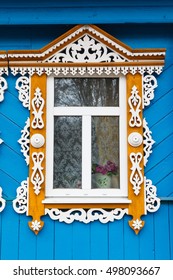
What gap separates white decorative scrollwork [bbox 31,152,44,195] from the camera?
3859mm

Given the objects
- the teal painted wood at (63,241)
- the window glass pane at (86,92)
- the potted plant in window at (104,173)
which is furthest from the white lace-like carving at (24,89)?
the teal painted wood at (63,241)

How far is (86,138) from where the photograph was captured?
3.99 m

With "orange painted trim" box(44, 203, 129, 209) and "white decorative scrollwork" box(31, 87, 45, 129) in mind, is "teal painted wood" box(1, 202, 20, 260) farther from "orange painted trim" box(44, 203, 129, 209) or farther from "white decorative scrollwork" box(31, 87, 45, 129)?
"white decorative scrollwork" box(31, 87, 45, 129)

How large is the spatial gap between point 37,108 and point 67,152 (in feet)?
1.44

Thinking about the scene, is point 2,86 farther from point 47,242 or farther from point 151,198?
point 151,198

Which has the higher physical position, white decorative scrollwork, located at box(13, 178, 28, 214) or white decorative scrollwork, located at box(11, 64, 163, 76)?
white decorative scrollwork, located at box(11, 64, 163, 76)

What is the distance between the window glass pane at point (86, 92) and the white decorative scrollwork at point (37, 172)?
0.48m

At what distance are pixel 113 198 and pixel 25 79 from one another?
1229 millimetres

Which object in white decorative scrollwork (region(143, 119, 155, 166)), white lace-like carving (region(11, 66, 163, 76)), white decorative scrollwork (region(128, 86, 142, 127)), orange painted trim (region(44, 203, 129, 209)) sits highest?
white lace-like carving (region(11, 66, 163, 76))

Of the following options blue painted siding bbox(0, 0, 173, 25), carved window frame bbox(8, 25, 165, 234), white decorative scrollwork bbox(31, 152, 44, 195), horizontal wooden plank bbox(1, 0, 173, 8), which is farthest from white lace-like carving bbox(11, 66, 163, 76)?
white decorative scrollwork bbox(31, 152, 44, 195)

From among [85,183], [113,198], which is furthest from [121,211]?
[85,183]

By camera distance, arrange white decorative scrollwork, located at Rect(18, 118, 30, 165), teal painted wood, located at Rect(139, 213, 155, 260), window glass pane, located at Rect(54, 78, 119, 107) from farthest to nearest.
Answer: window glass pane, located at Rect(54, 78, 119, 107) → white decorative scrollwork, located at Rect(18, 118, 30, 165) → teal painted wood, located at Rect(139, 213, 155, 260)

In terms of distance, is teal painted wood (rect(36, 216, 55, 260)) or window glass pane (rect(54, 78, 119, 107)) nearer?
teal painted wood (rect(36, 216, 55, 260))
